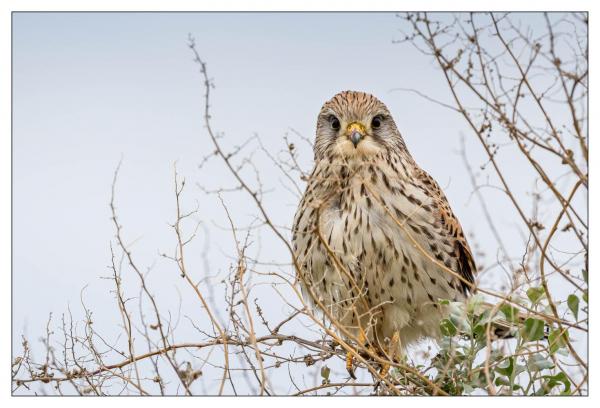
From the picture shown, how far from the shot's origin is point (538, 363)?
226 cm

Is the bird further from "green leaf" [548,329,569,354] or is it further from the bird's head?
"green leaf" [548,329,569,354]

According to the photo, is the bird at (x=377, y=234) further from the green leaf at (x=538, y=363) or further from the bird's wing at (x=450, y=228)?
the green leaf at (x=538, y=363)

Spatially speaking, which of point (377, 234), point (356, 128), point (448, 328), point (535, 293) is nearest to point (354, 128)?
point (356, 128)

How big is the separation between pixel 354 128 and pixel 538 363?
120 cm

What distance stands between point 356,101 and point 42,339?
4.93ft

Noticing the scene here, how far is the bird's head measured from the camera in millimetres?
3045

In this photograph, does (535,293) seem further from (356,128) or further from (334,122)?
(334,122)

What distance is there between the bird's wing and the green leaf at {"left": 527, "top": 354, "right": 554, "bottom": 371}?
76cm

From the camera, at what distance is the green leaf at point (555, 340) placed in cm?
222

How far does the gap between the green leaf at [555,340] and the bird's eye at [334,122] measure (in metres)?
1.27

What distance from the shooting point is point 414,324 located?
3074 mm

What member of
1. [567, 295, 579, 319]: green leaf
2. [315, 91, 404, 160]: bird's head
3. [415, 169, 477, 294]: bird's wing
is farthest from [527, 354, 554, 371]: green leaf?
[315, 91, 404, 160]: bird's head
